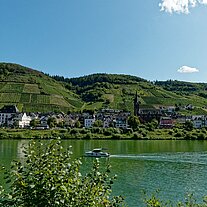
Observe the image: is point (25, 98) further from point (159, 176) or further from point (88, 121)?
point (159, 176)

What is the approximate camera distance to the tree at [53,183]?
7207 mm

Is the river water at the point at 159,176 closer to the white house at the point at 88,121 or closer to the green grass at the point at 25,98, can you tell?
the white house at the point at 88,121

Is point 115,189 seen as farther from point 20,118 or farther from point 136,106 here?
point 136,106

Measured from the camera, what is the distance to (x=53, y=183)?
7293 millimetres

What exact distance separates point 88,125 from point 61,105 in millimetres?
36079

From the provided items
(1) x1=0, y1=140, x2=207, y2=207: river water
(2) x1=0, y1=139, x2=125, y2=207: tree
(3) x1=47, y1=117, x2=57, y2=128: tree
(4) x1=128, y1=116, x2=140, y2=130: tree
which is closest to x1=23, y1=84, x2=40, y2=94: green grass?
(3) x1=47, y1=117, x2=57, y2=128: tree

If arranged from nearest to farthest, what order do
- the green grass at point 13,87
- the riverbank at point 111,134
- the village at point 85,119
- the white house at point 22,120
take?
the riverbank at point 111,134
the village at point 85,119
the white house at point 22,120
the green grass at point 13,87

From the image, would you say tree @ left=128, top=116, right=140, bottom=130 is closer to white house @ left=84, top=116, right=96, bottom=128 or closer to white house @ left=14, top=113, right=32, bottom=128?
white house @ left=84, top=116, right=96, bottom=128

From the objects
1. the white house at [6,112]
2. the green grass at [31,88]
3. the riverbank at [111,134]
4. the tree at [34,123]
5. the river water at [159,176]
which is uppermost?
the green grass at [31,88]

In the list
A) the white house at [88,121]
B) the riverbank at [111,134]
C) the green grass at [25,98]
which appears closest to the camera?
the riverbank at [111,134]

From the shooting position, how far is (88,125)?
14112 centimetres

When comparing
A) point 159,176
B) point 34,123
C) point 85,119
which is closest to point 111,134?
point 34,123

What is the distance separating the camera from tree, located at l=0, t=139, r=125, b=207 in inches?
284

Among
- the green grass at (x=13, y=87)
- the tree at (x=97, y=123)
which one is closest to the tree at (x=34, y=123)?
the tree at (x=97, y=123)
